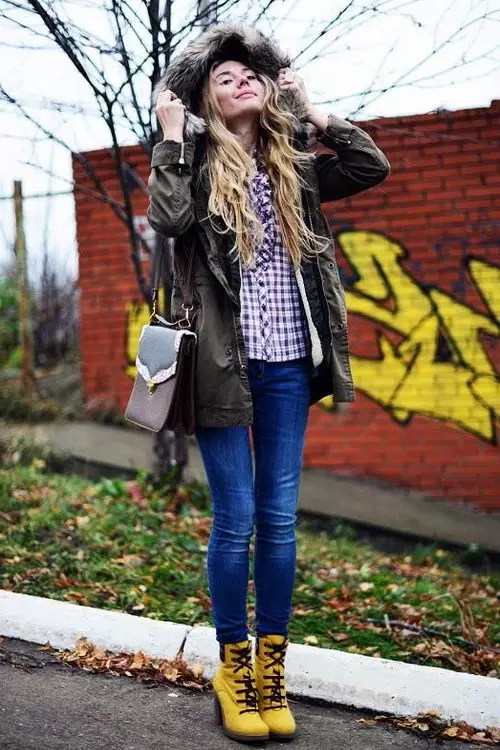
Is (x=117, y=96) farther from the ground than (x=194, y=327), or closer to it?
farther from the ground

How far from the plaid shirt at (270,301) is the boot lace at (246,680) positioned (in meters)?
0.93

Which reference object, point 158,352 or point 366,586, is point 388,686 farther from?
point 366,586

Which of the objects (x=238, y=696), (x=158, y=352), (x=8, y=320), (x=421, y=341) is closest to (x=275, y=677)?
(x=238, y=696)

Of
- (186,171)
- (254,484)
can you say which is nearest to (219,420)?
(254,484)

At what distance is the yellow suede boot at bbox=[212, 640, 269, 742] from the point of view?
2.70 m

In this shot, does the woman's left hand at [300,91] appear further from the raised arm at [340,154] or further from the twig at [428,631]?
the twig at [428,631]

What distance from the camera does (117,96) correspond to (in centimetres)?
489

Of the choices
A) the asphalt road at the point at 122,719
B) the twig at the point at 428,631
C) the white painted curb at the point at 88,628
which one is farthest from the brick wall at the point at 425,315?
the asphalt road at the point at 122,719

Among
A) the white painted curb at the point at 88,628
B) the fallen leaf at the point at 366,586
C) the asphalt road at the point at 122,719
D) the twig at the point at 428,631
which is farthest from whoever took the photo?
the fallen leaf at the point at 366,586

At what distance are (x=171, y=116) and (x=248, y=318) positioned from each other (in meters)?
0.70

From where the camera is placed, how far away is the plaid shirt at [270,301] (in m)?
2.80

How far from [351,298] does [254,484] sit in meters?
4.99

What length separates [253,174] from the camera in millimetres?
2889

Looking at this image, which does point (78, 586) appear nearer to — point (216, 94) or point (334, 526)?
point (216, 94)
